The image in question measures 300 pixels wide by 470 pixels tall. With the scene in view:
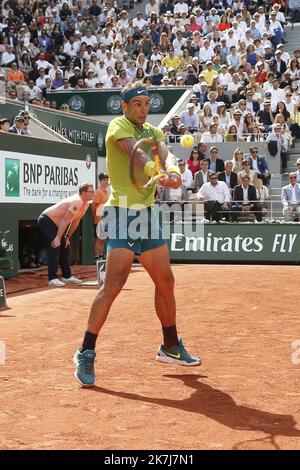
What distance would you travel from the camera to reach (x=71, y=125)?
20.5m

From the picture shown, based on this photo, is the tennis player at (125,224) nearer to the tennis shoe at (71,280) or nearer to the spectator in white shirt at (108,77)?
the tennis shoe at (71,280)

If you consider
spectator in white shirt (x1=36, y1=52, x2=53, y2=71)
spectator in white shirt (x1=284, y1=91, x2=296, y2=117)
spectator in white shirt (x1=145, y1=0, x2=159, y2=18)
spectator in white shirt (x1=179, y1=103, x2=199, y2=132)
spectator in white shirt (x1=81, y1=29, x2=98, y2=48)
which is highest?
spectator in white shirt (x1=145, y1=0, x2=159, y2=18)

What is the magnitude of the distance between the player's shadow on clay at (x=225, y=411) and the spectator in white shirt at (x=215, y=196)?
41.4 feet

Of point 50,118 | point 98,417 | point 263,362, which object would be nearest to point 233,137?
point 50,118

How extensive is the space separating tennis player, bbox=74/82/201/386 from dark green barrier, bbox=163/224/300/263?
12502 mm

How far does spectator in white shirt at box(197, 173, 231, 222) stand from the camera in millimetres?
18203

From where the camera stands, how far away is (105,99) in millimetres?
Result: 24422

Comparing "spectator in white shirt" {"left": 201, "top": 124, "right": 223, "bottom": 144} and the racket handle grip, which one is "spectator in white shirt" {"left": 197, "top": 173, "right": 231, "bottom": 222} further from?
the racket handle grip

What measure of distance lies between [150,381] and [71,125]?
15.4m

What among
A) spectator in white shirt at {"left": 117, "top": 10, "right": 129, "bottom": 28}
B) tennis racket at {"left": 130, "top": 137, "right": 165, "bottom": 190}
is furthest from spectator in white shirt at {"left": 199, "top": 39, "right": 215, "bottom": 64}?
tennis racket at {"left": 130, "top": 137, "right": 165, "bottom": 190}

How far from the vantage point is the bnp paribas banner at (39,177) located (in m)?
13.8

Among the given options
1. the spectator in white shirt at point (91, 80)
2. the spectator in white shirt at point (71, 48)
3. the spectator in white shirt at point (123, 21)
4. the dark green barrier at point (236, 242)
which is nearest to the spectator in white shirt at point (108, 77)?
the spectator in white shirt at point (91, 80)

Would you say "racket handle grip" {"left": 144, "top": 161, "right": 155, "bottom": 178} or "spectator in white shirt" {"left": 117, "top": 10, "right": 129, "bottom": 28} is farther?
"spectator in white shirt" {"left": 117, "top": 10, "right": 129, "bottom": 28}

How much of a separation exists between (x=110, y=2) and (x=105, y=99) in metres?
7.62
